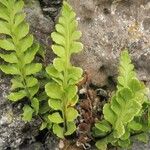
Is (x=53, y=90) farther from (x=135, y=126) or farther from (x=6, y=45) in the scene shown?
(x=135, y=126)

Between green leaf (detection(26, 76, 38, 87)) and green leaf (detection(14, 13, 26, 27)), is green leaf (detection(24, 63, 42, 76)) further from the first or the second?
green leaf (detection(14, 13, 26, 27))

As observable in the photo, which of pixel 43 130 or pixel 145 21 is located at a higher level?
pixel 145 21

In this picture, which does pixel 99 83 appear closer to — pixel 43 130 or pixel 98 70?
pixel 98 70

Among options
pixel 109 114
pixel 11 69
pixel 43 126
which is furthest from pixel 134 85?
pixel 11 69

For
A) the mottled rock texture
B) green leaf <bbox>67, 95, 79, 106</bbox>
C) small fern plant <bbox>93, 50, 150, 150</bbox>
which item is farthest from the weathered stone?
green leaf <bbox>67, 95, 79, 106</bbox>

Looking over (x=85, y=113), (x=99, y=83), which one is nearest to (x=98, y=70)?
(x=99, y=83)

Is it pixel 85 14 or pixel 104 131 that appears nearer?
pixel 104 131

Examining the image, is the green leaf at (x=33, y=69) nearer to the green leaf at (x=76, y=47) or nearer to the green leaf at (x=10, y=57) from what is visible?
the green leaf at (x=10, y=57)
